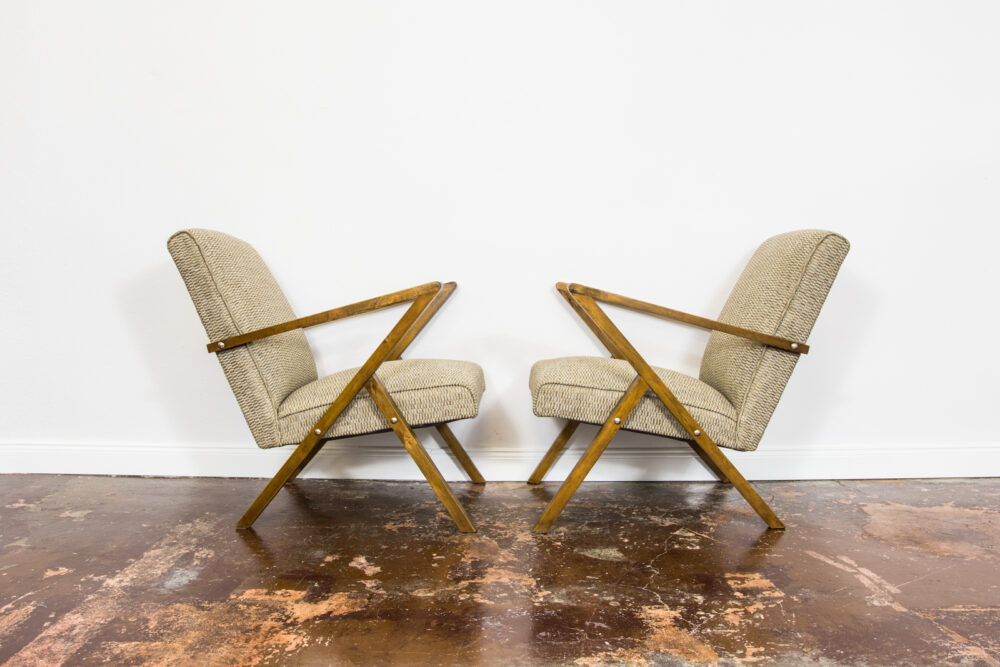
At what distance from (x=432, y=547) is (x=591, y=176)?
1.66 m

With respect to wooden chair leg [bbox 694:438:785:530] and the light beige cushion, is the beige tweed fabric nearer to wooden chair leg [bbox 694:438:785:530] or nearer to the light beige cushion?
wooden chair leg [bbox 694:438:785:530]

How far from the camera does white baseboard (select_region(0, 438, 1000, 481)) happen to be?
2996mm

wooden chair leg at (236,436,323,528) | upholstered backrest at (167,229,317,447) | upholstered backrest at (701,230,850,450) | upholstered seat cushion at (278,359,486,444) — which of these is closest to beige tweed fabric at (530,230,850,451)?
upholstered backrest at (701,230,850,450)

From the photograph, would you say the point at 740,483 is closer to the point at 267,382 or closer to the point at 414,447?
the point at 414,447

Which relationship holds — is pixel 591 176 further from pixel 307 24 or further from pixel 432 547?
pixel 432 547

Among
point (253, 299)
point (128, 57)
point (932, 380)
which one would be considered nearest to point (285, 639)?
point (253, 299)

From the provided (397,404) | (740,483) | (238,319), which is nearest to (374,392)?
(397,404)

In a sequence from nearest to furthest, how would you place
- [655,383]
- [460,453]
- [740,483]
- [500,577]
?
[500,577], [655,383], [740,483], [460,453]

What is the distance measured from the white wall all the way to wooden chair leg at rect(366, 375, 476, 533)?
65cm

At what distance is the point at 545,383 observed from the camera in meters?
2.33

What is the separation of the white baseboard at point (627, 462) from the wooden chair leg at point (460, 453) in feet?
0.17

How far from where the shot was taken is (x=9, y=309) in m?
3.09

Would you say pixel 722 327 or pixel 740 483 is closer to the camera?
pixel 722 327

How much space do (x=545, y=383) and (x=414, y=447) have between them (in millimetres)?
495
